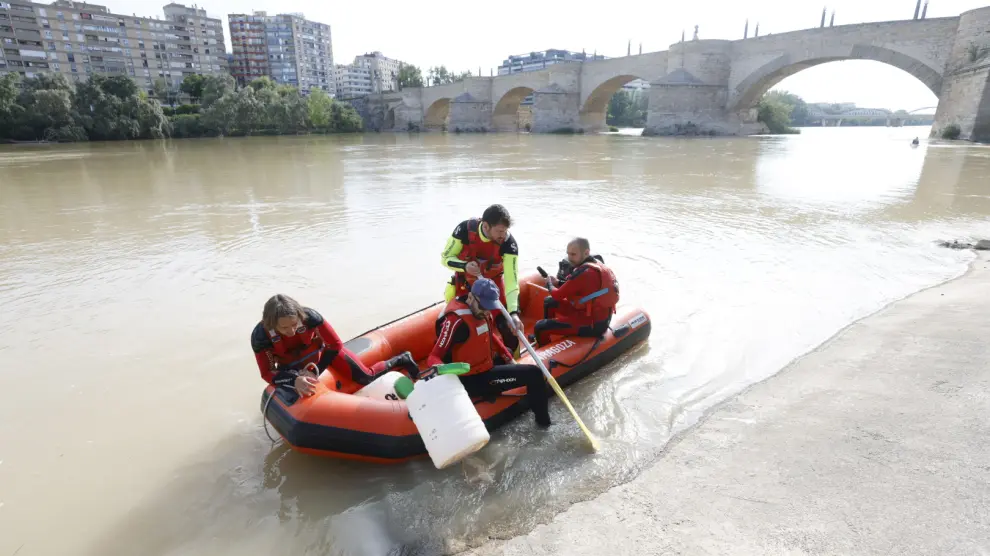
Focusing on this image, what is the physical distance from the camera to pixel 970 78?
20.8 m

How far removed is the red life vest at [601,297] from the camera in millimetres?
3412

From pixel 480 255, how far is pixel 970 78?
26764 millimetres

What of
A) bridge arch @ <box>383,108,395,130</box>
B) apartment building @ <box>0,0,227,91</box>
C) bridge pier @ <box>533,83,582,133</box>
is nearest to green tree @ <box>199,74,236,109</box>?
bridge arch @ <box>383,108,395,130</box>

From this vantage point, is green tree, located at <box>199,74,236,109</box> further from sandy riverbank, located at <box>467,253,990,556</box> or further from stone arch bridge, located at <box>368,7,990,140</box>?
sandy riverbank, located at <box>467,253,990,556</box>

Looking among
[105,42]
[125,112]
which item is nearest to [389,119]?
[125,112]

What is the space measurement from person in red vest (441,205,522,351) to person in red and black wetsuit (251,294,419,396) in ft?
2.71

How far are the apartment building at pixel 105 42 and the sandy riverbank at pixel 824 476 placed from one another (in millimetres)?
73475

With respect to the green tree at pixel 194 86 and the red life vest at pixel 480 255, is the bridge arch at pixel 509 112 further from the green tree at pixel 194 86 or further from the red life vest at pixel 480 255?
the red life vest at pixel 480 255

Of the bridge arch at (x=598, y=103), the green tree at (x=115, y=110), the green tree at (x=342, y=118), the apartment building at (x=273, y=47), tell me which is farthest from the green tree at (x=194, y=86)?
the apartment building at (x=273, y=47)

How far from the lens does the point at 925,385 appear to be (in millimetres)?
2836

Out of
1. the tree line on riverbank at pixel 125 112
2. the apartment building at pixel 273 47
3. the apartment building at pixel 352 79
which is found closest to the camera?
the tree line on riverbank at pixel 125 112

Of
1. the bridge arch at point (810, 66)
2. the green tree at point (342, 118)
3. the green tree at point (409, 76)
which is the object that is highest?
the green tree at point (409, 76)

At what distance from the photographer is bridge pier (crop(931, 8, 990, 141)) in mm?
20250

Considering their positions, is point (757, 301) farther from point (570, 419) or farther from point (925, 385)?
point (570, 419)
